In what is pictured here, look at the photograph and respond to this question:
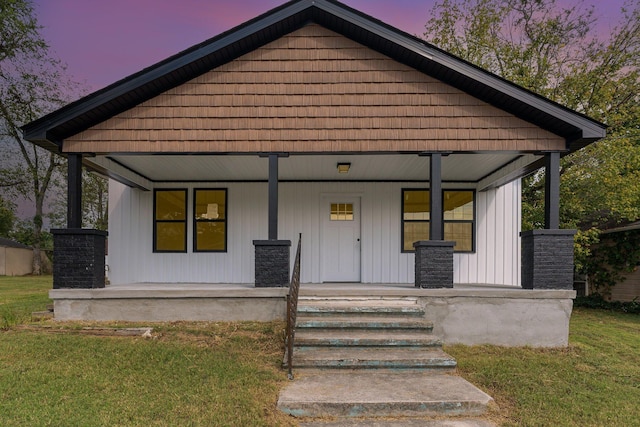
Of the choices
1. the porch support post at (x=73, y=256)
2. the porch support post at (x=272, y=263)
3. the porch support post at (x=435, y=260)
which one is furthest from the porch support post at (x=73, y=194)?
the porch support post at (x=435, y=260)

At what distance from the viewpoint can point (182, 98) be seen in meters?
7.16

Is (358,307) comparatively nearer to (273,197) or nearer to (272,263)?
(272,263)

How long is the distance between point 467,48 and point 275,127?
37.5 feet

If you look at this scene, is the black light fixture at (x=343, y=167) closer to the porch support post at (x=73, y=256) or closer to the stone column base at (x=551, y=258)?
the stone column base at (x=551, y=258)

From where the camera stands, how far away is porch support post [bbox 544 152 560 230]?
6.88 m

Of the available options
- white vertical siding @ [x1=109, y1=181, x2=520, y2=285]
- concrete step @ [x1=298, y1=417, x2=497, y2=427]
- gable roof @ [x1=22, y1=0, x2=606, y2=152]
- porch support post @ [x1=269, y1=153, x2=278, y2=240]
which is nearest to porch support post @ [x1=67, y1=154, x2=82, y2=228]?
gable roof @ [x1=22, y1=0, x2=606, y2=152]

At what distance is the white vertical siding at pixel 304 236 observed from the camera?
9.40m

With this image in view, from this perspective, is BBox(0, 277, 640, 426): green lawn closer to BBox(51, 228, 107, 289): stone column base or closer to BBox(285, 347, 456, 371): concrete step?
BBox(285, 347, 456, 371): concrete step

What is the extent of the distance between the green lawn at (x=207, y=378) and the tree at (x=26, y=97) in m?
22.1

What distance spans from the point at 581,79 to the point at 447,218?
783 centimetres

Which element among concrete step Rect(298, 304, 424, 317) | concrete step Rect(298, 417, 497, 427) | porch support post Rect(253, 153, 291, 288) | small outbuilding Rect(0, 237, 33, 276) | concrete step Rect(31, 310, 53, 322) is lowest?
small outbuilding Rect(0, 237, 33, 276)

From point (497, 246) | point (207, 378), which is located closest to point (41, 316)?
point (207, 378)

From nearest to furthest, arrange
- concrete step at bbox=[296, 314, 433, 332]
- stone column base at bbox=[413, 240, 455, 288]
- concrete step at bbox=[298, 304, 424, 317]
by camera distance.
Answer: concrete step at bbox=[296, 314, 433, 332] < concrete step at bbox=[298, 304, 424, 317] < stone column base at bbox=[413, 240, 455, 288]

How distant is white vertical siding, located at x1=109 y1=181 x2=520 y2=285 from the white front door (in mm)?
138
